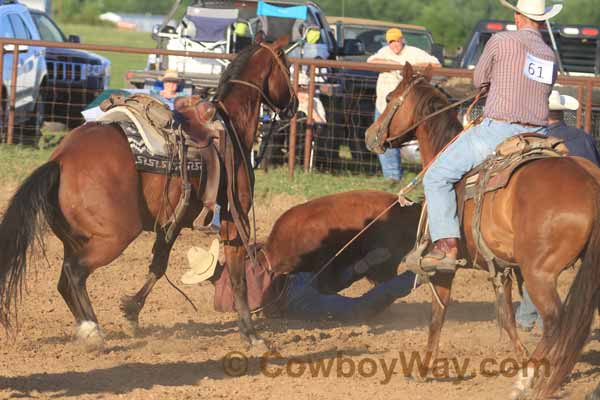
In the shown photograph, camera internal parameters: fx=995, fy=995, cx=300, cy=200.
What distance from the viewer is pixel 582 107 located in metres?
12.2

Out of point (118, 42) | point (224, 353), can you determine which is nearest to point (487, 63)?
point (224, 353)

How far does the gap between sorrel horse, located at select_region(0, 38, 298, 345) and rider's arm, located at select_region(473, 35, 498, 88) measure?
5.95ft

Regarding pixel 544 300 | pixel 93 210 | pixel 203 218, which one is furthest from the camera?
pixel 203 218

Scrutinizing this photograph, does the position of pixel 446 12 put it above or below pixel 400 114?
below

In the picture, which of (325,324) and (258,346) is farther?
(325,324)

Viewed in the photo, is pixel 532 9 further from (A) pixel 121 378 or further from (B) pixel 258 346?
(A) pixel 121 378

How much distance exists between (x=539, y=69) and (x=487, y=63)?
0.32 metres

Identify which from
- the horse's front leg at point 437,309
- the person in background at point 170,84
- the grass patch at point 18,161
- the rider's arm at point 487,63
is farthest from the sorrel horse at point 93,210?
the grass patch at point 18,161

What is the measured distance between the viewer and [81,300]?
638 cm

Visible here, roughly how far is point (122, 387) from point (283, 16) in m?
9.69

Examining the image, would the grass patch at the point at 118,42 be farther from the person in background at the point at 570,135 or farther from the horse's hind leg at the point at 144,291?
the person in background at the point at 570,135

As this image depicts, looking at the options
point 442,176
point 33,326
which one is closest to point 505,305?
point 442,176

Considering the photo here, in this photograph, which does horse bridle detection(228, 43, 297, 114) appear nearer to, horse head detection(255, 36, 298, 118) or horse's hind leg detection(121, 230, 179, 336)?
horse head detection(255, 36, 298, 118)

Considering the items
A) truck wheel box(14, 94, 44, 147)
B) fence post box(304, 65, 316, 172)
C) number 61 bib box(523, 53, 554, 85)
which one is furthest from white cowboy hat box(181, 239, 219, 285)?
truck wheel box(14, 94, 44, 147)
